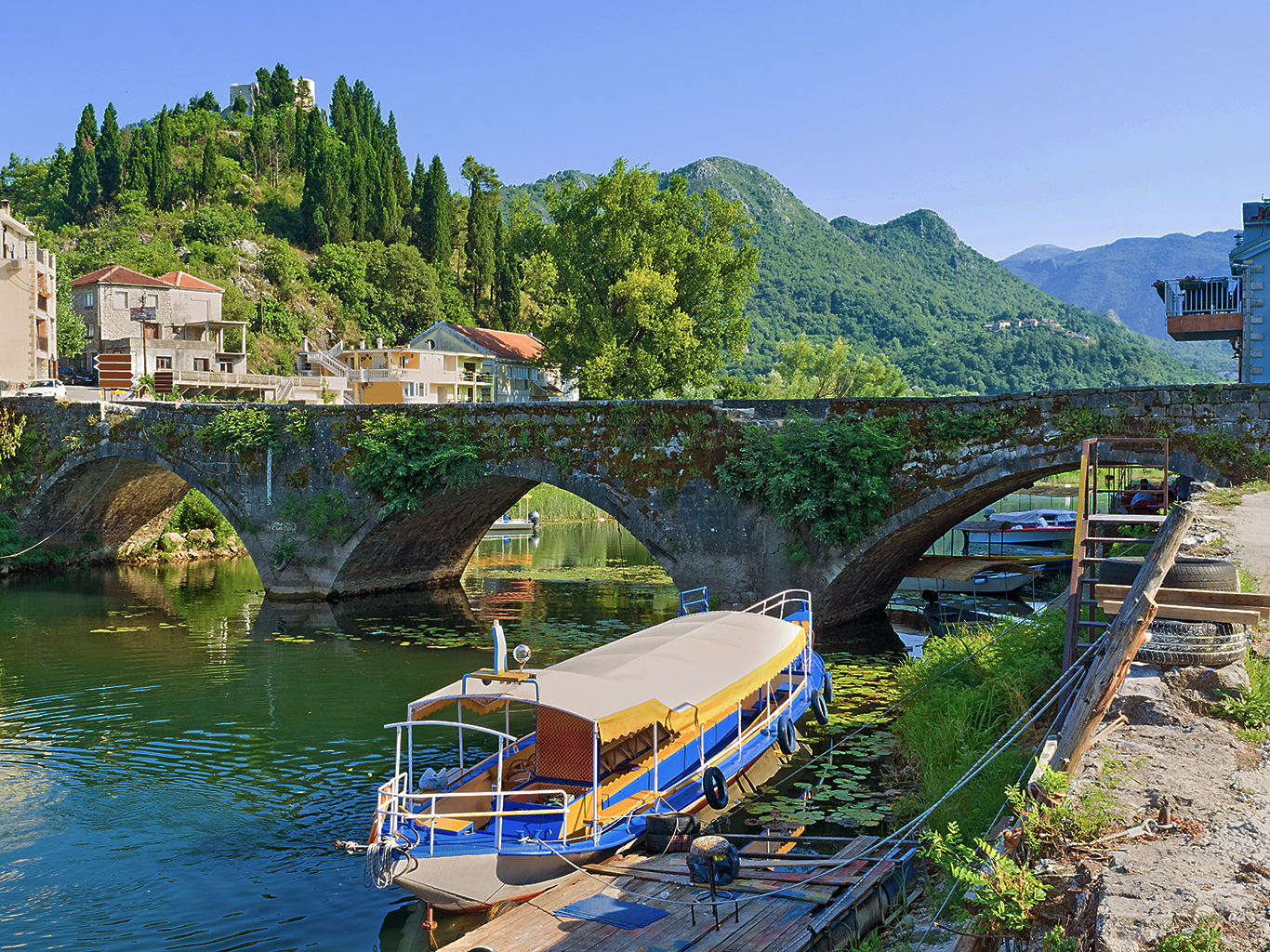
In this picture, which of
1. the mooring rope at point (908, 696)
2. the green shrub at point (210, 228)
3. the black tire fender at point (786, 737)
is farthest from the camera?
the green shrub at point (210, 228)

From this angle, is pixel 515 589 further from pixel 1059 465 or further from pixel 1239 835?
pixel 1239 835

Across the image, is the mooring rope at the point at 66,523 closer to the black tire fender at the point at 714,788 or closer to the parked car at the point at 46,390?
the parked car at the point at 46,390

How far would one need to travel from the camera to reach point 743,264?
50312mm

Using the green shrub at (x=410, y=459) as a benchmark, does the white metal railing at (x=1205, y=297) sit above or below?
above

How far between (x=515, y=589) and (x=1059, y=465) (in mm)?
15921

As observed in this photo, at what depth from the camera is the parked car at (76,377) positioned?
62056mm

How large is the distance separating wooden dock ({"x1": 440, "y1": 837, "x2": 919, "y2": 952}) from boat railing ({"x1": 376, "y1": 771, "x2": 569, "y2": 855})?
0.71m

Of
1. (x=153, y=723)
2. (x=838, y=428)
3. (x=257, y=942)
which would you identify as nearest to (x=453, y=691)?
(x=257, y=942)

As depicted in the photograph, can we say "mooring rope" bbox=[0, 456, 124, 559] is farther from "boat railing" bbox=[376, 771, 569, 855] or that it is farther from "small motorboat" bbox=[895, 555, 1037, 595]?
"boat railing" bbox=[376, 771, 569, 855]

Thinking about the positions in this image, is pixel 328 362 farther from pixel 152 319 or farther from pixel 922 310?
pixel 922 310

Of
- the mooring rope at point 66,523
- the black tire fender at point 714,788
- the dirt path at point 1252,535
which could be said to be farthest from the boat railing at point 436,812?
the mooring rope at point 66,523

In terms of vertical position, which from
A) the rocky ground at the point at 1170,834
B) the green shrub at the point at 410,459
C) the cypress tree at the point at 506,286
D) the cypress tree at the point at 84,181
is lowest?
the rocky ground at the point at 1170,834

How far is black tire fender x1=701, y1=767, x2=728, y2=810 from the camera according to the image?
11180 mm

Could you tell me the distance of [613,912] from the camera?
8.91 m
